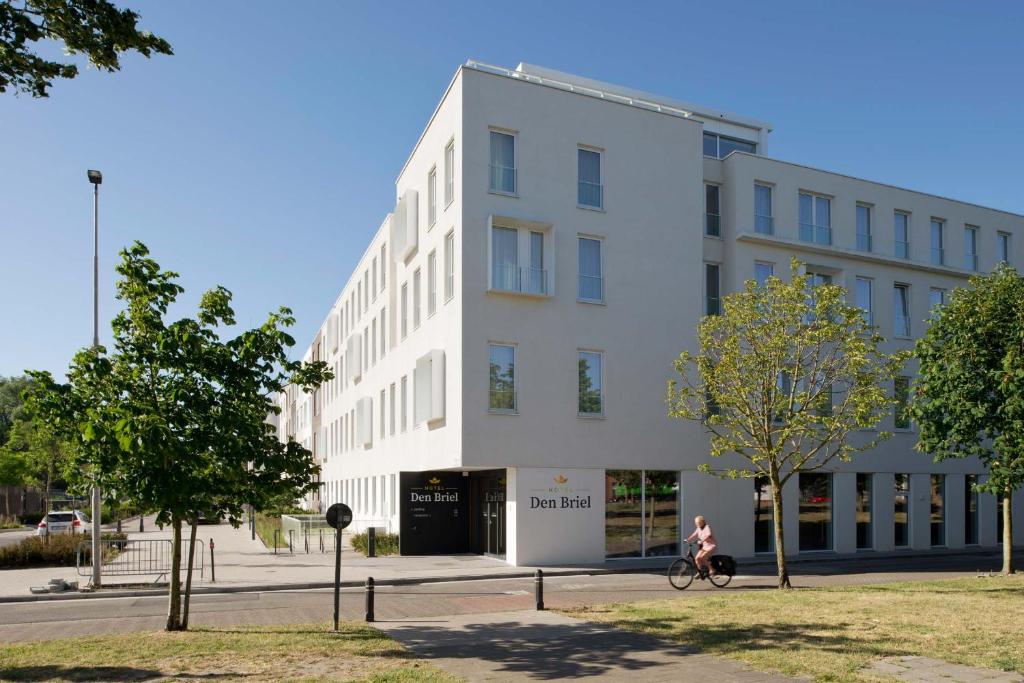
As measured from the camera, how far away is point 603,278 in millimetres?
27625

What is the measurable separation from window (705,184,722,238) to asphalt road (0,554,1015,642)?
11.6 meters

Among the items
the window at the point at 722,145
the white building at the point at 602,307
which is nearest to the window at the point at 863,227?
the white building at the point at 602,307

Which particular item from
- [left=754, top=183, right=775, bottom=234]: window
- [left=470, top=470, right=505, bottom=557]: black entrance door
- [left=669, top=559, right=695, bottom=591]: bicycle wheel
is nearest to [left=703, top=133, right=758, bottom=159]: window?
[left=754, top=183, right=775, bottom=234]: window

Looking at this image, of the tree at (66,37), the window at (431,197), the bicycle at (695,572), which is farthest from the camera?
the window at (431,197)

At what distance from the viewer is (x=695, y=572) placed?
20016 mm

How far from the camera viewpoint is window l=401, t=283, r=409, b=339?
107 feet

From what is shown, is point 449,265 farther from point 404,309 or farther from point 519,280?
point 404,309

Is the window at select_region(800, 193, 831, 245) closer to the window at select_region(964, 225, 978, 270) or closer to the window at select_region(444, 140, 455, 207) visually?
the window at select_region(964, 225, 978, 270)

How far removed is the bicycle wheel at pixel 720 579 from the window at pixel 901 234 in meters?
17.9

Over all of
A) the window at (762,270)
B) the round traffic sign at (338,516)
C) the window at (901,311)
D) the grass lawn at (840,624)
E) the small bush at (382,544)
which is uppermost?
the window at (762,270)

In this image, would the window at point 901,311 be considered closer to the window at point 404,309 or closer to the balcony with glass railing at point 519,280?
the balcony with glass railing at point 519,280

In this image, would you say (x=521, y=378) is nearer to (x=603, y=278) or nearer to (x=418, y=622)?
(x=603, y=278)

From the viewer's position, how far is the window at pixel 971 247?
3484 centimetres

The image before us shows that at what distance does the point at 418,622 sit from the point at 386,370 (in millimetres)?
23709
